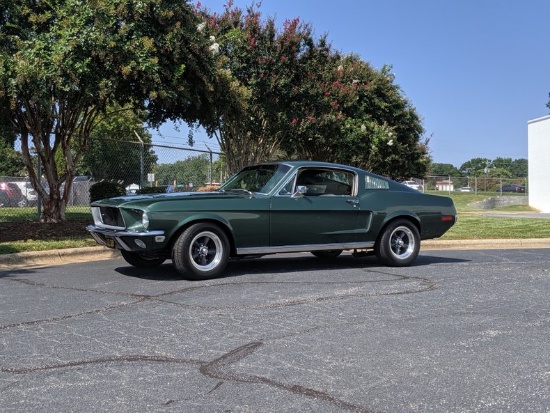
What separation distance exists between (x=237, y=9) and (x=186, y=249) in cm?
1250

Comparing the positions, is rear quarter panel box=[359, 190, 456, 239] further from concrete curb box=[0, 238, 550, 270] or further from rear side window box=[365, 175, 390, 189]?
concrete curb box=[0, 238, 550, 270]

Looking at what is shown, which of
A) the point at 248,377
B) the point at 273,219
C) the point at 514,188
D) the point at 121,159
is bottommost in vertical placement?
the point at 248,377

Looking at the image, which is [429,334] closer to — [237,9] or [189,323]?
[189,323]

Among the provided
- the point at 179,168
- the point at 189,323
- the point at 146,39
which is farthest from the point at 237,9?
the point at 189,323

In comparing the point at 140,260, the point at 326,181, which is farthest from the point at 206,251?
the point at 326,181

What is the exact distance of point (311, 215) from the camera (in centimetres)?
790

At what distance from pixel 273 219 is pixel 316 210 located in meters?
0.70

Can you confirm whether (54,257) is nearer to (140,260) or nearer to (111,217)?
(140,260)

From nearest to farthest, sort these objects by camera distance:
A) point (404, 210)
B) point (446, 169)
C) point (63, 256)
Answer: point (404, 210)
point (63, 256)
point (446, 169)

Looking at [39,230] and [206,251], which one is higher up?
[39,230]

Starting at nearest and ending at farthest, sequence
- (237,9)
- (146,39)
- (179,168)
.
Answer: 1. (146,39)
2. (179,168)
3. (237,9)

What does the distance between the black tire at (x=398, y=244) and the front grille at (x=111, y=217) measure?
3747 mm

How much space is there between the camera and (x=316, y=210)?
26.1 feet

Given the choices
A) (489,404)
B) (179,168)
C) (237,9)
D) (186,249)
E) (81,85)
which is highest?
(237,9)
